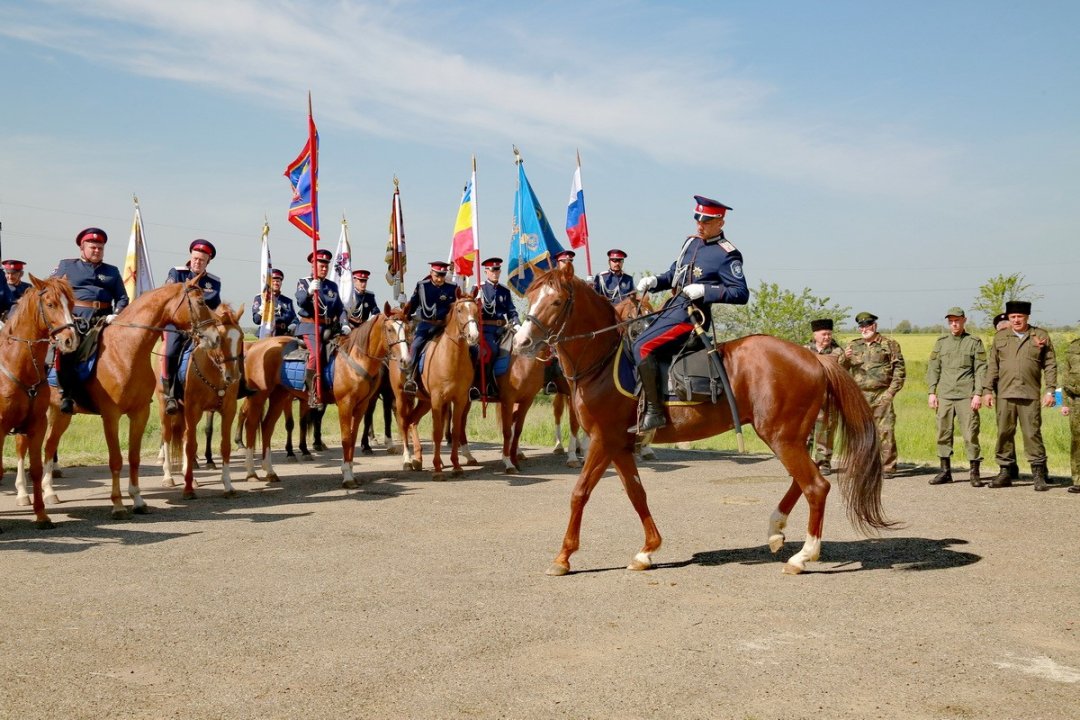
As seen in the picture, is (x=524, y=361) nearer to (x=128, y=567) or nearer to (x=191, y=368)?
(x=191, y=368)

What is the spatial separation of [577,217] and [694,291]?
10.1 metres

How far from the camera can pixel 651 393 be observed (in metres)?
7.60

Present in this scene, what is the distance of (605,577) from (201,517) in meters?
5.40

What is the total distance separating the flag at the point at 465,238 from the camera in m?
16.5

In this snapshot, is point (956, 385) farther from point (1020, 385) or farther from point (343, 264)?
point (343, 264)

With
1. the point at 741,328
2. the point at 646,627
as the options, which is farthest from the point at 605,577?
the point at 741,328

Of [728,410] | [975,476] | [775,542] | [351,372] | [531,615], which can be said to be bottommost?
[531,615]

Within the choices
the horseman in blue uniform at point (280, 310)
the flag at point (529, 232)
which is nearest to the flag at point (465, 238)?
the flag at point (529, 232)

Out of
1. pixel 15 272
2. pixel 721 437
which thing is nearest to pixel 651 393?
pixel 15 272

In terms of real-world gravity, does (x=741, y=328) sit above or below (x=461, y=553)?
above

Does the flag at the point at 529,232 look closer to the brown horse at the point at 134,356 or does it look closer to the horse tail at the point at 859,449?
the brown horse at the point at 134,356

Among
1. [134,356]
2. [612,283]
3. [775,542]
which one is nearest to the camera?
[775,542]

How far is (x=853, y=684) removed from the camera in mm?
4844

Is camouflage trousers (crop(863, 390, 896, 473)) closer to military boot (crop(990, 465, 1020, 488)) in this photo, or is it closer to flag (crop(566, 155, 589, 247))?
military boot (crop(990, 465, 1020, 488))
